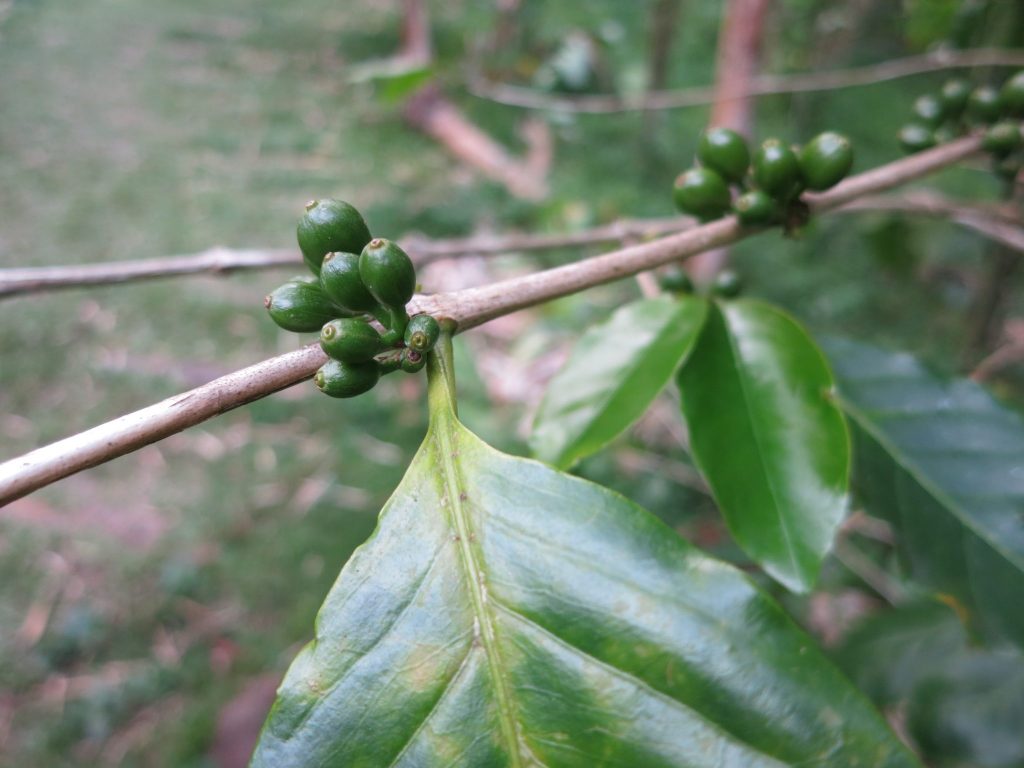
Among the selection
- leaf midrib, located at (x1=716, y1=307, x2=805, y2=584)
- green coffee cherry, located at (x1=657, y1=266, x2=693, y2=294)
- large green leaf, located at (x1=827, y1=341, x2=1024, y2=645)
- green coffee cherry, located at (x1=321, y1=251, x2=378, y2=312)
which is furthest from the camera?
green coffee cherry, located at (x1=657, y1=266, x2=693, y2=294)

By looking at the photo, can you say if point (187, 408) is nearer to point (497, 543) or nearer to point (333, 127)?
point (497, 543)

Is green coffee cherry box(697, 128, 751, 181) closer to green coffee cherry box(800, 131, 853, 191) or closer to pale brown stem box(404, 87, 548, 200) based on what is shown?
green coffee cherry box(800, 131, 853, 191)

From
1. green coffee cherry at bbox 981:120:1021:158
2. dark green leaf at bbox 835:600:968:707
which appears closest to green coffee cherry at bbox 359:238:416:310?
green coffee cherry at bbox 981:120:1021:158

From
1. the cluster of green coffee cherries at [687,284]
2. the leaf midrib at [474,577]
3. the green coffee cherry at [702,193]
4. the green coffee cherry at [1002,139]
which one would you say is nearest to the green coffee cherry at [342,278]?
the leaf midrib at [474,577]

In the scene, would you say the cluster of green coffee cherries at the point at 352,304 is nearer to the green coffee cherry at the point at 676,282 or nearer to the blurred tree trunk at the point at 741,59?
the green coffee cherry at the point at 676,282

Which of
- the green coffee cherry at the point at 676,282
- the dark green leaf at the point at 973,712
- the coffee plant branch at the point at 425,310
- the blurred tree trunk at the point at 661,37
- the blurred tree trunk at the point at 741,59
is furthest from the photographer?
the blurred tree trunk at the point at 661,37

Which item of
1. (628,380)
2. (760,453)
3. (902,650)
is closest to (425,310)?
(628,380)

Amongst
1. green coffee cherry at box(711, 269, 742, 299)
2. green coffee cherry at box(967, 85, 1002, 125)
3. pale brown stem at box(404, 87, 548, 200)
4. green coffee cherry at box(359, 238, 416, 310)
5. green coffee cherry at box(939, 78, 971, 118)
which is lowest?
green coffee cherry at box(359, 238, 416, 310)
